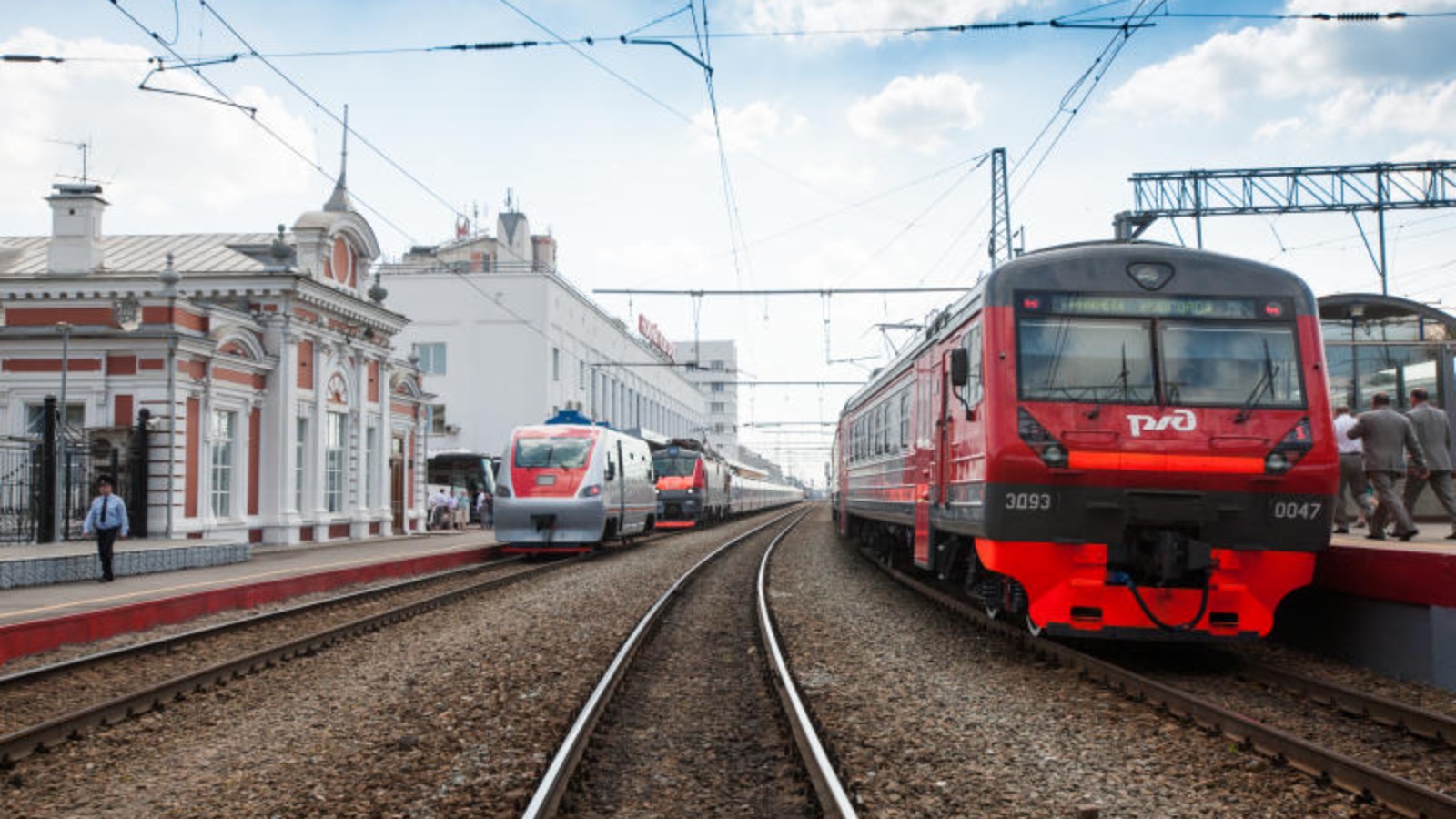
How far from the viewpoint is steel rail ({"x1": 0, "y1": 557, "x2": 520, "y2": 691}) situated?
8344mm

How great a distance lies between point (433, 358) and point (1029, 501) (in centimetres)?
4523

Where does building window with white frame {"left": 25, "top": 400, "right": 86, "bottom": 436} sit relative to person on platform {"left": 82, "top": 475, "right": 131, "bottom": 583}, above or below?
above

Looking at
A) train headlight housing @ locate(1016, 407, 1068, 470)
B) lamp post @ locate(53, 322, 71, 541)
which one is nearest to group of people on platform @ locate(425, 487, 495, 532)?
lamp post @ locate(53, 322, 71, 541)

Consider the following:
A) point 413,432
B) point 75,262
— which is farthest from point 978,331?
point 413,432

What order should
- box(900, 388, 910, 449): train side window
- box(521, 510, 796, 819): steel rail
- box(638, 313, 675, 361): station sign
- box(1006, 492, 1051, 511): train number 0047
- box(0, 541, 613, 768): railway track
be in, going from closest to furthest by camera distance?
box(521, 510, 796, 819): steel rail → box(0, 541, 613, 768): railway track → box(1006, 492, 1051, 511): train number 0047 → box(900, 388, 910, 449): train side window → box(638, 313, 675, 361): station sign

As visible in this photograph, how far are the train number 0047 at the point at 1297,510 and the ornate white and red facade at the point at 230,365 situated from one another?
1667 cm

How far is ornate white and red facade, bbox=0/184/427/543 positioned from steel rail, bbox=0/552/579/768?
9.37 metres

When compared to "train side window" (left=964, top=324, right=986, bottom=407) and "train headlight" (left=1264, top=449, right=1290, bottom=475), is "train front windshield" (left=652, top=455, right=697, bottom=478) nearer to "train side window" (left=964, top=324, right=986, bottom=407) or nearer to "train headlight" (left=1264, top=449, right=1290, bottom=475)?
"train side window" (left=964, top=324, right=986, bottom=407)

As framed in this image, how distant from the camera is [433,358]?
2007 inches

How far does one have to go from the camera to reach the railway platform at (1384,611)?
779 cm

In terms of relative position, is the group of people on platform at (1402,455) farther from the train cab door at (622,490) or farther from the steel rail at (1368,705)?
the train cab door at (622,490)

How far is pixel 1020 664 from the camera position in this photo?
8938 mm

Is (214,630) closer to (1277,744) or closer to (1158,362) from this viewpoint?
(1158,362)

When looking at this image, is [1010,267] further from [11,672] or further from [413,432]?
[413,432]
